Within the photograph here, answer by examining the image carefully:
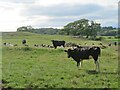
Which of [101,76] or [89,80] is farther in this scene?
[101,76]

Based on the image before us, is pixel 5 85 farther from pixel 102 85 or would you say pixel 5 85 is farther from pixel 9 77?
pixel 102 85

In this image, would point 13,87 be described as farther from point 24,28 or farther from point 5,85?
point 24,28

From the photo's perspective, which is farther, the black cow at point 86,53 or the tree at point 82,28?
the tree at point 82,28

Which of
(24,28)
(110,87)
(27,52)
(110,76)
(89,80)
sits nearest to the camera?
(110,87)

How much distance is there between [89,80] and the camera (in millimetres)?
16547

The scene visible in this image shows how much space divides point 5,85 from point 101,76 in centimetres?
614

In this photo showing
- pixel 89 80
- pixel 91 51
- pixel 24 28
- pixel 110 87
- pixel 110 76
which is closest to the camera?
pixel 110 87

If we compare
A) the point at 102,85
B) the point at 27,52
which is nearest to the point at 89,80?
the point at 102,85

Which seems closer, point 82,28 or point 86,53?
point 86,53

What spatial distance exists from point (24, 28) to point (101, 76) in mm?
159891

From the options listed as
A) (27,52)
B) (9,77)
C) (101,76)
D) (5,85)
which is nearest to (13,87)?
(5,85)

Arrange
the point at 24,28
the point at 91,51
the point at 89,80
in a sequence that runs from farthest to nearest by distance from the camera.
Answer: the point at 24,28 < the point at 91,51 < the point at 89,80

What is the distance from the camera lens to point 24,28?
577 feet

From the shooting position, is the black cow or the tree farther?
the tree
